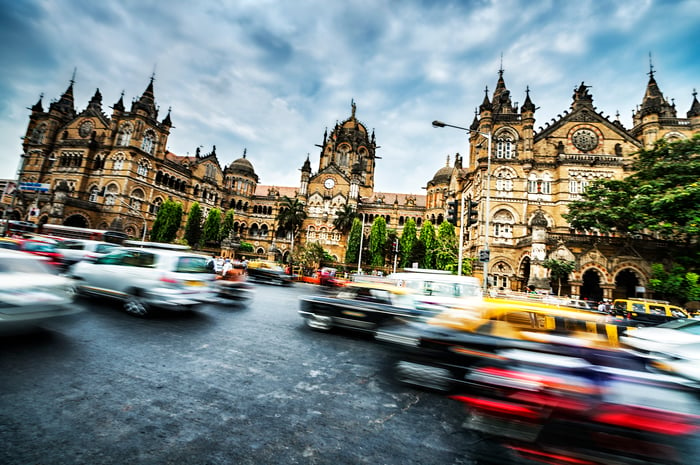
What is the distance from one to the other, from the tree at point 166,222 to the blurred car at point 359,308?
1527 inches

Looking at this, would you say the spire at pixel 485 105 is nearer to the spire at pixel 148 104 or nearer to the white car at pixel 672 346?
the white car at pixel 672 346

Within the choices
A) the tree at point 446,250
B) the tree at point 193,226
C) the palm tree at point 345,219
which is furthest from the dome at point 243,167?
the tree at point 446,250

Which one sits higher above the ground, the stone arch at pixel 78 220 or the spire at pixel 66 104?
the spire at pixel 66 104

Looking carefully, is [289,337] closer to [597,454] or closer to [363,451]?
[363,451]

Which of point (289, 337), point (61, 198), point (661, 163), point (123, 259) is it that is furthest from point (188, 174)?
point (661, 163)

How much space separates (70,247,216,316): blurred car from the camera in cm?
717

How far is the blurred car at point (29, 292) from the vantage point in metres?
4.71

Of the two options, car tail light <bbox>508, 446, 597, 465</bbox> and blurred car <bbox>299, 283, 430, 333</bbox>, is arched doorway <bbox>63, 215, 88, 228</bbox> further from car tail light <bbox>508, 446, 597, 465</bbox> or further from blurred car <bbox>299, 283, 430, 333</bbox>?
car tail light <bbox>508, 446, 597, 465</bbox>

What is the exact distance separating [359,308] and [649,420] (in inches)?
220

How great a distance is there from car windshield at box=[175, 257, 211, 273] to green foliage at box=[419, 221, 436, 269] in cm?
3234

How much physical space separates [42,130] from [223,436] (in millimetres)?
61739

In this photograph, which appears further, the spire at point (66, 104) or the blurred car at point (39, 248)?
the spire at point (66, 104)

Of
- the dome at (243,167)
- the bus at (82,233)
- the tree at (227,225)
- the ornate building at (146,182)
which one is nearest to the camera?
the bus at (82,233)

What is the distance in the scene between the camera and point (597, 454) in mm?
2516
